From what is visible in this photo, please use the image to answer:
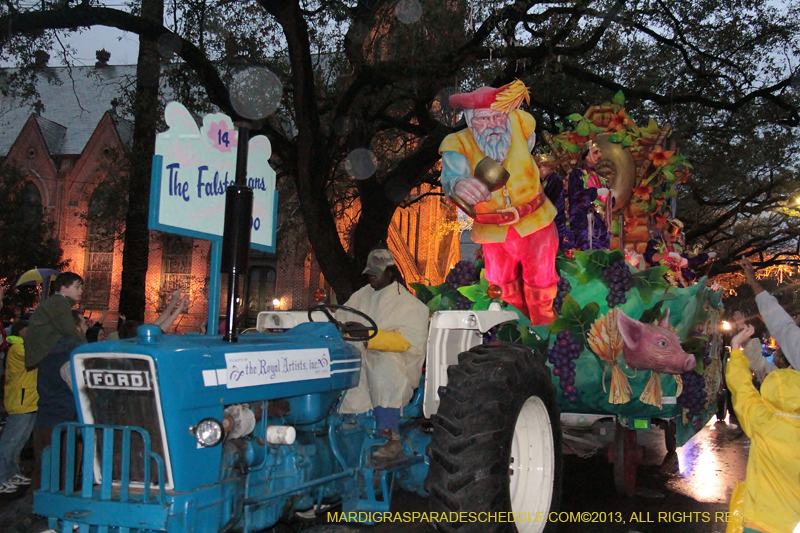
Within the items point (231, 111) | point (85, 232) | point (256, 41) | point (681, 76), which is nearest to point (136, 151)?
point (231, 111)

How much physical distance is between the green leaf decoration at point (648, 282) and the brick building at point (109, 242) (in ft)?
80.4

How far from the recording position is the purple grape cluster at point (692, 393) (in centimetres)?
599

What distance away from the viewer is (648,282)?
5.78 meters

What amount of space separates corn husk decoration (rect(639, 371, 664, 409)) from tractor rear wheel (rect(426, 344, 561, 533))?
137 centimetres

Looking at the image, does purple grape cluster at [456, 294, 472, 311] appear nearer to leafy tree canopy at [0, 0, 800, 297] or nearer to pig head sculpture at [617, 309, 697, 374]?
pig head sculpture at [617, 309, 697, 374]

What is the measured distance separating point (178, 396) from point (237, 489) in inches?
25.7

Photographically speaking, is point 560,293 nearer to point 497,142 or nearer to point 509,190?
point 509,190

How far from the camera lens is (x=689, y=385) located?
19.7 feet

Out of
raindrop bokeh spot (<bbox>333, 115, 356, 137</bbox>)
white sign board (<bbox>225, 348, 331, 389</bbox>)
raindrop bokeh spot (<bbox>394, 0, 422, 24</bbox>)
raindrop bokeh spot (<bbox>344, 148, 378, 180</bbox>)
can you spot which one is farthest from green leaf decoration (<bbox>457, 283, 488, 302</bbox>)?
raindrop bokeh spot (<bbox>344, 148, 378, 180</bbox>)

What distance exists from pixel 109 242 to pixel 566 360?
91.1 ft

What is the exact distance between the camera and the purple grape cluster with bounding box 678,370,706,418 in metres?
5.99

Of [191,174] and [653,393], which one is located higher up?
A: [191,174]

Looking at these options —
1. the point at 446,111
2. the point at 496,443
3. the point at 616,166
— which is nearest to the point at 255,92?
the point at 446,111

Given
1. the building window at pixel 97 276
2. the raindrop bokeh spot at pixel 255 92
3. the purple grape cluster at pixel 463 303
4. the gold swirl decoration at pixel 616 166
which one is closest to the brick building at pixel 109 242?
the building window at pixel 97 276
